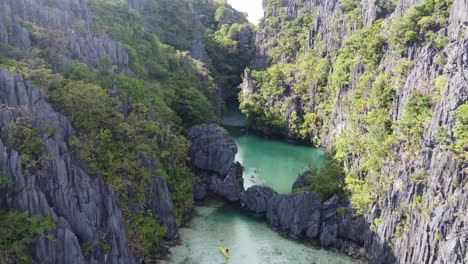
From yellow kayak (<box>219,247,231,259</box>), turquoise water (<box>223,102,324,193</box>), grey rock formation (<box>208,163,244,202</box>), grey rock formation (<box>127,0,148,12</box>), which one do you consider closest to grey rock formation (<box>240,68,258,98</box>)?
turquoise water (<box>223,102,324,193</box>)

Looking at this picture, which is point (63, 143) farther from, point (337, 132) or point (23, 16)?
point (337, 132)

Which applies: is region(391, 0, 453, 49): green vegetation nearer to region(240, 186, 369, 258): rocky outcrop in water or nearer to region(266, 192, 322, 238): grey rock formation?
region(240, 186, 369, 258): rocky outcrop in water

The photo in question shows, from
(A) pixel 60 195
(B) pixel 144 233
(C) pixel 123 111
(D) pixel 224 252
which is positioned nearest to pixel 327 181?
(D) pixel 224 252

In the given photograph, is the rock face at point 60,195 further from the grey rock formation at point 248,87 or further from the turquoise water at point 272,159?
the grey rock formation at point 248,87

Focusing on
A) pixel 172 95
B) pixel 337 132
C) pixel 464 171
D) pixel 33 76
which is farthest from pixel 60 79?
pixel 337 132

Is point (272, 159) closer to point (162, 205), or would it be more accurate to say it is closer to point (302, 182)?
point (302, 182)

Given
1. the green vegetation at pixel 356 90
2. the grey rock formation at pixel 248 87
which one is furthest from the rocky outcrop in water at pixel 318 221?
the grey rock formation at pixel 248 87

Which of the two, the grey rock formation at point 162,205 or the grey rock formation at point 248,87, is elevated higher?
the grey rock formation at point 248,87
